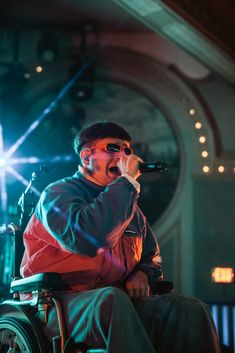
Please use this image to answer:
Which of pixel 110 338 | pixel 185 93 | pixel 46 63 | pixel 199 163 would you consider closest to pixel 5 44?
pixel 46 63

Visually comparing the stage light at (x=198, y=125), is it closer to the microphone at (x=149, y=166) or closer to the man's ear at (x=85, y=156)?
the man's ear at (x=85, y=156)

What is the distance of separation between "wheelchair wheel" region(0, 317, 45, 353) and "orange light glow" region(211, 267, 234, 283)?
10.6 feet

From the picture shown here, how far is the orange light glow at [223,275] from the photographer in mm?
4785

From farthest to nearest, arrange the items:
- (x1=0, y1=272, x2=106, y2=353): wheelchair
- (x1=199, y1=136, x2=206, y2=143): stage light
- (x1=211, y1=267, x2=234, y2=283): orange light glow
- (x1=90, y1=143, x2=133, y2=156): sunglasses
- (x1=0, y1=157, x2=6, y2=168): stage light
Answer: (x1=199, y1=136, x2=206, y2=143): stage light → (x1=211, y1=267, x2=234, y2=283): orange light glow → (x1=0, y1=157, x2=6, y2=168): stage light → (x1=90, y1=143, x2=133, y2=156): sunglasses → (x1=0, y1=272, x2=106, y2=353): wheelchair

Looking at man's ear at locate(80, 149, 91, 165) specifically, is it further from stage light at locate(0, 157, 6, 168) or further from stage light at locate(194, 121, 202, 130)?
stage light at locate(194, 121, 202, 130)

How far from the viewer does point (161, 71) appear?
5.40 meters

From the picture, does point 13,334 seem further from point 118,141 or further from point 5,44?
point 5,44

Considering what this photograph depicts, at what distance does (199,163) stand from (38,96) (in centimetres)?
187

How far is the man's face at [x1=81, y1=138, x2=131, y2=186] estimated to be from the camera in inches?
78.2

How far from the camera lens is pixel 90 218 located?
1.65 meters

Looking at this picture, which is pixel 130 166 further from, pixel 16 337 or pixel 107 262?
pixel 16 337

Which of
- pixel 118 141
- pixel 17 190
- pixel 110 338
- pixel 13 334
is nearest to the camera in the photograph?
pixel 110 338

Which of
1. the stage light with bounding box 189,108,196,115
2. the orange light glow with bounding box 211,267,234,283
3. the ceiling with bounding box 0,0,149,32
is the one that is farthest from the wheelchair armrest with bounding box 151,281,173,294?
the ceiling with bounding box 0,0,149,32

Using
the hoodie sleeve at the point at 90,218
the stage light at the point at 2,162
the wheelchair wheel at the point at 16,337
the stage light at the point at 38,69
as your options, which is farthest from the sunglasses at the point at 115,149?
the stage light at the point at 38,69
